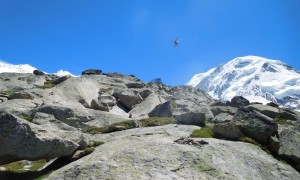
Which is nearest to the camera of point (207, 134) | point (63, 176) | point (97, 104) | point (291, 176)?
point (63, 176)

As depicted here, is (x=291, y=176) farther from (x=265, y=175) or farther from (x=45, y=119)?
(x=45, y=119)

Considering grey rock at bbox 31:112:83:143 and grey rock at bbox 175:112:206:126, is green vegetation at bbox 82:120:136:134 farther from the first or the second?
grey rock at bbox 175:112:206:126

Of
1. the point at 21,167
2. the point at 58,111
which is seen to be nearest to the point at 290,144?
the point at 21,167

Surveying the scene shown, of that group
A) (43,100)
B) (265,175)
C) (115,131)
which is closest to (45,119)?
(115,131)

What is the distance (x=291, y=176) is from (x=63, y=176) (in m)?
13.6

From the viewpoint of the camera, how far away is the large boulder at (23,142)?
2233 centimetres

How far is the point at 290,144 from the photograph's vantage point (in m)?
27.0

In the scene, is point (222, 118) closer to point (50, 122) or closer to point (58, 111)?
point (50, 122)

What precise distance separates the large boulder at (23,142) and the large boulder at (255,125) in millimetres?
12619

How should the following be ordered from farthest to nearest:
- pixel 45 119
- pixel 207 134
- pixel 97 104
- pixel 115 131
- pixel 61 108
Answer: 1. pixel 97 104
2. pixel 61 108
3. pixel 45 119
4. pixel 115 131
5. pixel 207 134

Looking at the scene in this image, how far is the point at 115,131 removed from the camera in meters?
30.7

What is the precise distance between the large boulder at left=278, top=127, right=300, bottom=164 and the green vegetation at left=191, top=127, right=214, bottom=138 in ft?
15.3

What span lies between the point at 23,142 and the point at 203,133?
11861 millimetres

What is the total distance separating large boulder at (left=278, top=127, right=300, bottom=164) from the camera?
86.2 ft
